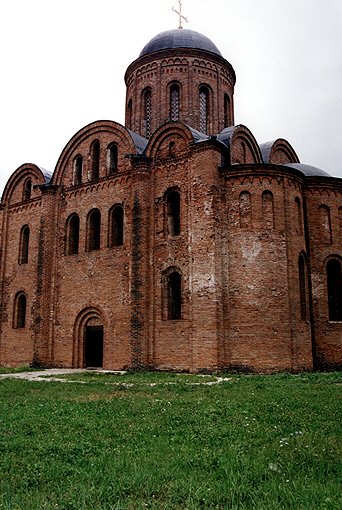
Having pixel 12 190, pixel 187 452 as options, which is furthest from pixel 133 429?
pixel 12 190

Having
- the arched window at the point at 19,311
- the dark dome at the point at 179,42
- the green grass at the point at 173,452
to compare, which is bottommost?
the green grass at the point at 173,452

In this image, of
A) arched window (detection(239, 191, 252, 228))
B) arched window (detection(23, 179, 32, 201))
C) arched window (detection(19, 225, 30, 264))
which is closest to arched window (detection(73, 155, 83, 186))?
arched window (detection(23, 179, 32, 201))

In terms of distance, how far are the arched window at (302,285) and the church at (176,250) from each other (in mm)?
56

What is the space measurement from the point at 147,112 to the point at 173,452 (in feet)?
62.3

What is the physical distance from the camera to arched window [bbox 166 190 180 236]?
16.3 metres

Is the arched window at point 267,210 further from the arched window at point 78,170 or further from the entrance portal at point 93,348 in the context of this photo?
the arched window at point 78,170

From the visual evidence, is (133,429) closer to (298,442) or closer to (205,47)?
(298,442)

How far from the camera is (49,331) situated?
18391mm

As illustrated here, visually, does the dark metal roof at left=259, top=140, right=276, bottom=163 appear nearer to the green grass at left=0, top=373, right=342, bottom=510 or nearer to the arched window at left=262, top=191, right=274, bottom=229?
the arched window at left=262, top=191, right=274, bottom=229

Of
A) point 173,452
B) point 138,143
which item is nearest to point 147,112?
point 138,143

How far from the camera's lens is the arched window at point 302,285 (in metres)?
15.7

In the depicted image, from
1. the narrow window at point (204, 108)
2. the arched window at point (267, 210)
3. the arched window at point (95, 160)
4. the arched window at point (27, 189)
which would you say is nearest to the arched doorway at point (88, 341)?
the arched window at point (95, 160)

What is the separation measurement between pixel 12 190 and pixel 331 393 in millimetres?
17701

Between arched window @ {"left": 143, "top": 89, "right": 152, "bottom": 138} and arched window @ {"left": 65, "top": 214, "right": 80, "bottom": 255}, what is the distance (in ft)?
17.9
